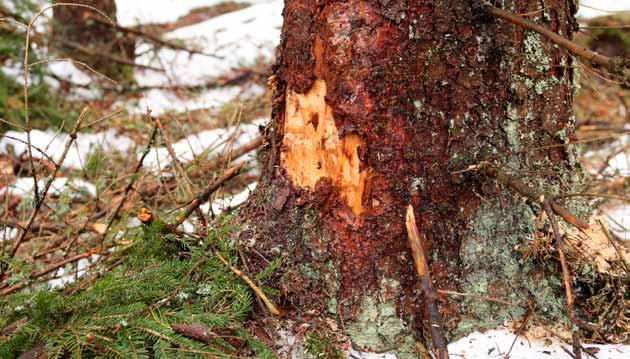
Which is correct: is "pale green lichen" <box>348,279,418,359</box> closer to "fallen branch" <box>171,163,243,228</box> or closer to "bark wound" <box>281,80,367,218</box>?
"bark wound" <box>281,80,367,218</box>

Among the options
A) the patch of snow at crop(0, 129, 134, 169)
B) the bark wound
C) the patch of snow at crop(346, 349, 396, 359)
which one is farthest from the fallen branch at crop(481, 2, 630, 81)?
the patch of snow at crop(0, 129, 134, 169)

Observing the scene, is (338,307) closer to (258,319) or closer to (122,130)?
(258,319)

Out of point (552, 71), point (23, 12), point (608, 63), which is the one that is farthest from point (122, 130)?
point (608, 63)

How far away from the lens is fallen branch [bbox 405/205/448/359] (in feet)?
4.93

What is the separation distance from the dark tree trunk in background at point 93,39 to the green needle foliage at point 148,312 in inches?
151

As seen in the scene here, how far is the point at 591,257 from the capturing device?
1.79 meters

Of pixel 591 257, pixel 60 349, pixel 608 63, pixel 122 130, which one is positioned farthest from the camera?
pixel 122 130

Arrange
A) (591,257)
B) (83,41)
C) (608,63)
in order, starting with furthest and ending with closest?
(83,41) → (591,257) → (608,63)

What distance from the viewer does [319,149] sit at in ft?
5.62

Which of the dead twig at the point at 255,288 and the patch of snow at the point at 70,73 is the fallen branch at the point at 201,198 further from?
the patch of snow at the point at 70,73

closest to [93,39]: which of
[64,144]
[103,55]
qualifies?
[103,55]

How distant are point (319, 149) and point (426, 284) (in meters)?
0.44

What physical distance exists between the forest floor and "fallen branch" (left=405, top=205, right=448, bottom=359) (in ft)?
0.67

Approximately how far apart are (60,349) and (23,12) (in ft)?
12.8
